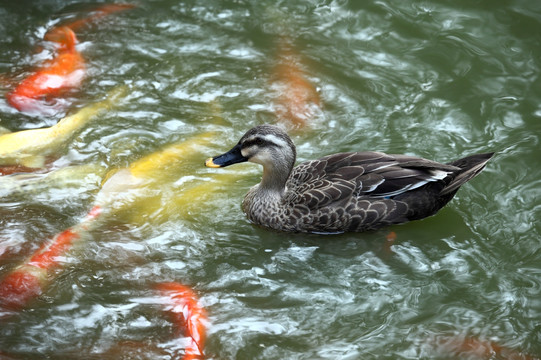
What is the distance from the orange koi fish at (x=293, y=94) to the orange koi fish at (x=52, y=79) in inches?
82.5

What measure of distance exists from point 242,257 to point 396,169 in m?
1.40

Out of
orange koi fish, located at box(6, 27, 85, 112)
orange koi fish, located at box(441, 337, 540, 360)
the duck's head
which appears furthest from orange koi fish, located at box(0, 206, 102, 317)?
orange koi fish, located at box(441, 337, 540, 360)

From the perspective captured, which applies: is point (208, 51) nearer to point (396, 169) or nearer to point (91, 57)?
point (91, 57)

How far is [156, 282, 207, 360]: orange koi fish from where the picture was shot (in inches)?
204

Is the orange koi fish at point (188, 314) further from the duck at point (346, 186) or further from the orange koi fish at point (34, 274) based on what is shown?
the duck at point (346, 186)

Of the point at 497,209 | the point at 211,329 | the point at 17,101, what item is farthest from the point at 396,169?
the point at 17,101

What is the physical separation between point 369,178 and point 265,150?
0.85 m

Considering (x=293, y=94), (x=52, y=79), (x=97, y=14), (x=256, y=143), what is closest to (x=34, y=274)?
(x=256, y=143)

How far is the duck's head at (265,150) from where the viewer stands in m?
6.23

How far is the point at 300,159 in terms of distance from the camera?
7.20 meters

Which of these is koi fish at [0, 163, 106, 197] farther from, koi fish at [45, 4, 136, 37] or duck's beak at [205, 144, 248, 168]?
koi fish at [45, 4, 136, 37]

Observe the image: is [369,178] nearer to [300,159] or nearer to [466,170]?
[466,170]

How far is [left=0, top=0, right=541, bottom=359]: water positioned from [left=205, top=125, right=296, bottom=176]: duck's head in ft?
1.72

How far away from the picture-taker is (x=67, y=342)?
5215 mm
